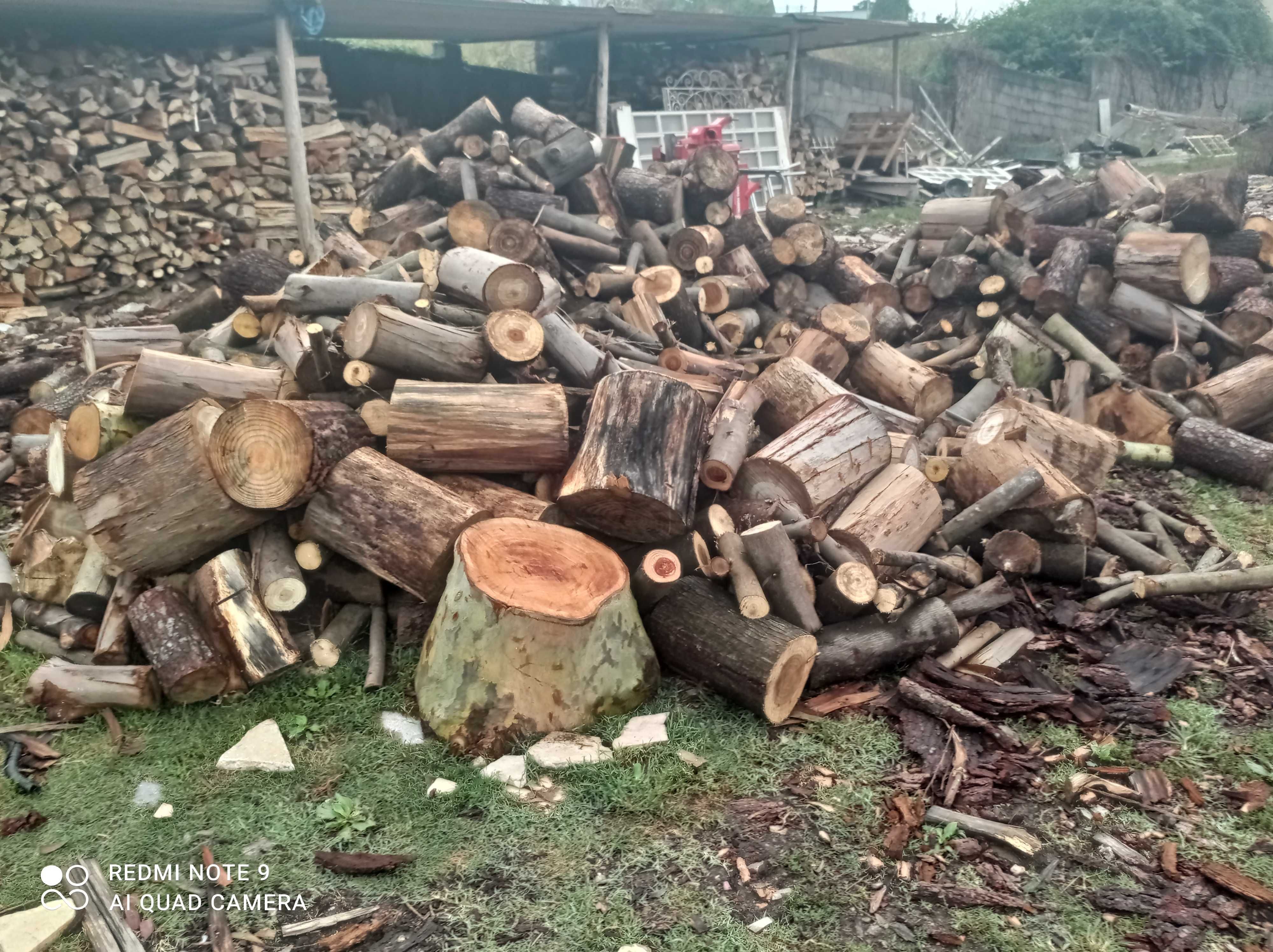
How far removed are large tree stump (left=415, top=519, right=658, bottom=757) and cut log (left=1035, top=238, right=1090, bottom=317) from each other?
5.56 meters

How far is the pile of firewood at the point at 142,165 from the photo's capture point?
868cm

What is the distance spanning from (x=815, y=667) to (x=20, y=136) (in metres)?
9.37

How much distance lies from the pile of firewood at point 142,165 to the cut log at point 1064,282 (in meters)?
7.88

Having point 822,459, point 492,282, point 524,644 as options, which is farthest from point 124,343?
point 822,459

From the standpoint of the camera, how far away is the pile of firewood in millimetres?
8680

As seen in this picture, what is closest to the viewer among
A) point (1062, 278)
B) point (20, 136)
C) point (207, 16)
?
point (1062, 278)

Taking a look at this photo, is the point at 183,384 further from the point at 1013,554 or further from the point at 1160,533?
the point at 1160,533

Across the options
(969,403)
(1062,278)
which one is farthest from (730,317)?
(1062,278)

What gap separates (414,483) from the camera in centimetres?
427

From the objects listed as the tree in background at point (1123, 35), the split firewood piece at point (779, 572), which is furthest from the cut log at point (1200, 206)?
the tree in background at point (1123, 35)

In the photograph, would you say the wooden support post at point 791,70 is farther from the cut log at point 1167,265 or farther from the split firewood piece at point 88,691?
the split firewood piece at point 88,691

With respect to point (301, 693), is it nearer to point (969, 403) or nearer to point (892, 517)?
point (892, 517)

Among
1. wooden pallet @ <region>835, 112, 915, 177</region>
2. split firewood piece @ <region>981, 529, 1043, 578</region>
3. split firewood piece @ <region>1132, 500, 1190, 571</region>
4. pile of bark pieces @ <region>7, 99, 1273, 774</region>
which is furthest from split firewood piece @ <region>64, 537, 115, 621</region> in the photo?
wooden pallet @ <region>835, 112, 915, 177</region>

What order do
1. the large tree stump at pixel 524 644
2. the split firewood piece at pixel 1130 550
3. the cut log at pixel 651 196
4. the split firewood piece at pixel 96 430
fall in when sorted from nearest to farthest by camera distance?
the large tree stump at pixel 524 644 < the split firewood piece at pixel 96 430 < the split firewood piece at pixel 1130 550 < the cut log at pixel 651 196
